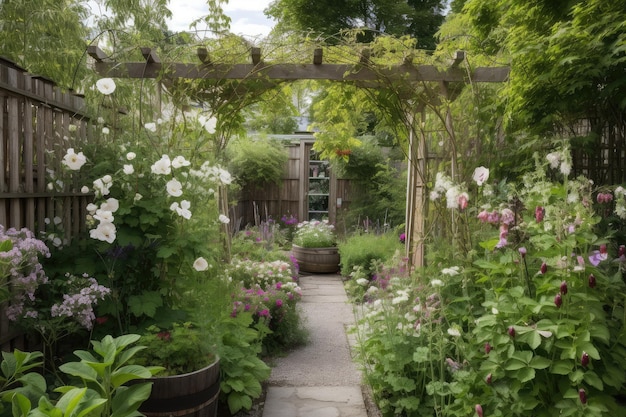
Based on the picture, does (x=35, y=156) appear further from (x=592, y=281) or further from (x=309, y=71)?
(x=592, y=281)

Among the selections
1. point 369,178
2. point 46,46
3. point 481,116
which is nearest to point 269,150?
point 369,178

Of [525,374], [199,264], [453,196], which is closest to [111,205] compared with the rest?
[199,264]

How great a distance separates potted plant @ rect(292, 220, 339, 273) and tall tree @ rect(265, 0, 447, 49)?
742cm

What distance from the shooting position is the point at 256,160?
9.84 meters

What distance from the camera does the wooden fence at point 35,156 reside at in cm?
242

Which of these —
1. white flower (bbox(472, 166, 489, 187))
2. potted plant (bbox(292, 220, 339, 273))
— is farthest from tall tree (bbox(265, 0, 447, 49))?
white flower (bbox(472, 166, 489, 187))

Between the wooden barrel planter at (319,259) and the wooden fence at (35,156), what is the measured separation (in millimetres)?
4575

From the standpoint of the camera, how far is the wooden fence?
2.42 metres

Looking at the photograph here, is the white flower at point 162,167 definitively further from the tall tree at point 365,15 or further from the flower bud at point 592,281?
the tall tree at point 365,15

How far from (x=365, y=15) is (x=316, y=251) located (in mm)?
9302

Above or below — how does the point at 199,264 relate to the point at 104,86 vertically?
below

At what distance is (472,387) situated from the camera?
252 cm

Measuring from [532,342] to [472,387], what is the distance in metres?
0.50

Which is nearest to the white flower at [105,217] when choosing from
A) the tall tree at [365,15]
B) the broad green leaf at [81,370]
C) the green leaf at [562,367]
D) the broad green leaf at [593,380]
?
the broad green leaf at [81,370]
